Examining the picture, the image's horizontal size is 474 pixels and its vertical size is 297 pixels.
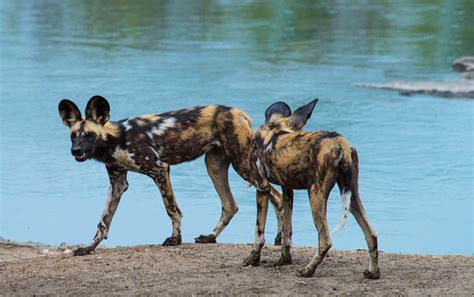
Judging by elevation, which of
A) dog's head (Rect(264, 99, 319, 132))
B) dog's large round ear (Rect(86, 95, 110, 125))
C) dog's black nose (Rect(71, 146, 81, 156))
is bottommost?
dog's black nose (Rect(71, 146, 81, 156))

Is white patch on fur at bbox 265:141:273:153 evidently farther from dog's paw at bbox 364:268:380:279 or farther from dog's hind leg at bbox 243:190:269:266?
dog's paw at bbox 364:268:380:279

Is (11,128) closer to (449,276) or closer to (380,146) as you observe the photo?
(380,146)

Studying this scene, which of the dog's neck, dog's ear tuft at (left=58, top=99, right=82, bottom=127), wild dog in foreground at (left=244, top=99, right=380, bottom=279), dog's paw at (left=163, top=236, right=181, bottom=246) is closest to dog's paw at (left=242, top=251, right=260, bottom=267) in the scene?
wild dog in foreground at (left=244, top=99, right=380, bottom=279)

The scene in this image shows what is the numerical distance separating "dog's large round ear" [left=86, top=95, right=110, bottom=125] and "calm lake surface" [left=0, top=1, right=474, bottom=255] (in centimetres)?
158

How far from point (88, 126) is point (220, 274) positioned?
55.9 inches

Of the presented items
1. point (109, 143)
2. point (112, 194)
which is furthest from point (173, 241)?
point (109, 143)

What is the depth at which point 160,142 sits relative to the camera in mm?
6996

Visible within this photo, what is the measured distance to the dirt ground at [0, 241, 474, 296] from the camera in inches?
219

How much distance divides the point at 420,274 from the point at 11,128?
6816 mm

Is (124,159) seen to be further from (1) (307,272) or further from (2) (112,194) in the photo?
(1) (307,272)

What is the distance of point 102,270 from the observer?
6133 mm

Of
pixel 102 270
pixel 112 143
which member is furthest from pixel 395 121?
pixel 102 270

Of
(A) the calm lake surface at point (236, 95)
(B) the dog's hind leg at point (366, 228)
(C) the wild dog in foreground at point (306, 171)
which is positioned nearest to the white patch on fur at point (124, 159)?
(C) the wild dog in foreground at point (306, 171)

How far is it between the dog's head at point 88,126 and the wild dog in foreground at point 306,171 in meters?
1.08
